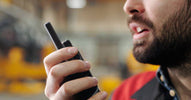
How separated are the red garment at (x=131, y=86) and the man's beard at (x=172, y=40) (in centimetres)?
36

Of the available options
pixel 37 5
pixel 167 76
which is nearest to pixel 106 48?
pixel 37 5

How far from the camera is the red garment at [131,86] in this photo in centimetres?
129

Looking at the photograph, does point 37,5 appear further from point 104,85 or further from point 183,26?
point 183,26

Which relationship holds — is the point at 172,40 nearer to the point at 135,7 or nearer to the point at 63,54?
the point at 135,7

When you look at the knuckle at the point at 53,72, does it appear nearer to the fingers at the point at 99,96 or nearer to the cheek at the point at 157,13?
the fingers at the point at 99,96

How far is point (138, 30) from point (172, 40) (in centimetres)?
14

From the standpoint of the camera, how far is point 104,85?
464cm

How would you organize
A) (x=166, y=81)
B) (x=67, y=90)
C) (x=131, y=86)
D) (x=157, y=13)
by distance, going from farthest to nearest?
1. (x=131, y=86)
2. (x=166, y=81)
3. (x=157, y=13)
4. (x=67, y=90)

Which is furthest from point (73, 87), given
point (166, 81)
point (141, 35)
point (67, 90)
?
point (166, 81)

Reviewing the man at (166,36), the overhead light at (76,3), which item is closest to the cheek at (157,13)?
the man at (166,36)

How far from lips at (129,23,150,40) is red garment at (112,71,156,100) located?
1.27ft

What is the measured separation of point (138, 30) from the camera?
1019 mm

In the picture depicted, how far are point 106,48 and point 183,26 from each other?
36.6ft

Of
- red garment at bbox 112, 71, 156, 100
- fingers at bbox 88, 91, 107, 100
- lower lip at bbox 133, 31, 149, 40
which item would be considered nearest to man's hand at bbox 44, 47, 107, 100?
fingers at bbox 88, 91, 107, 100
